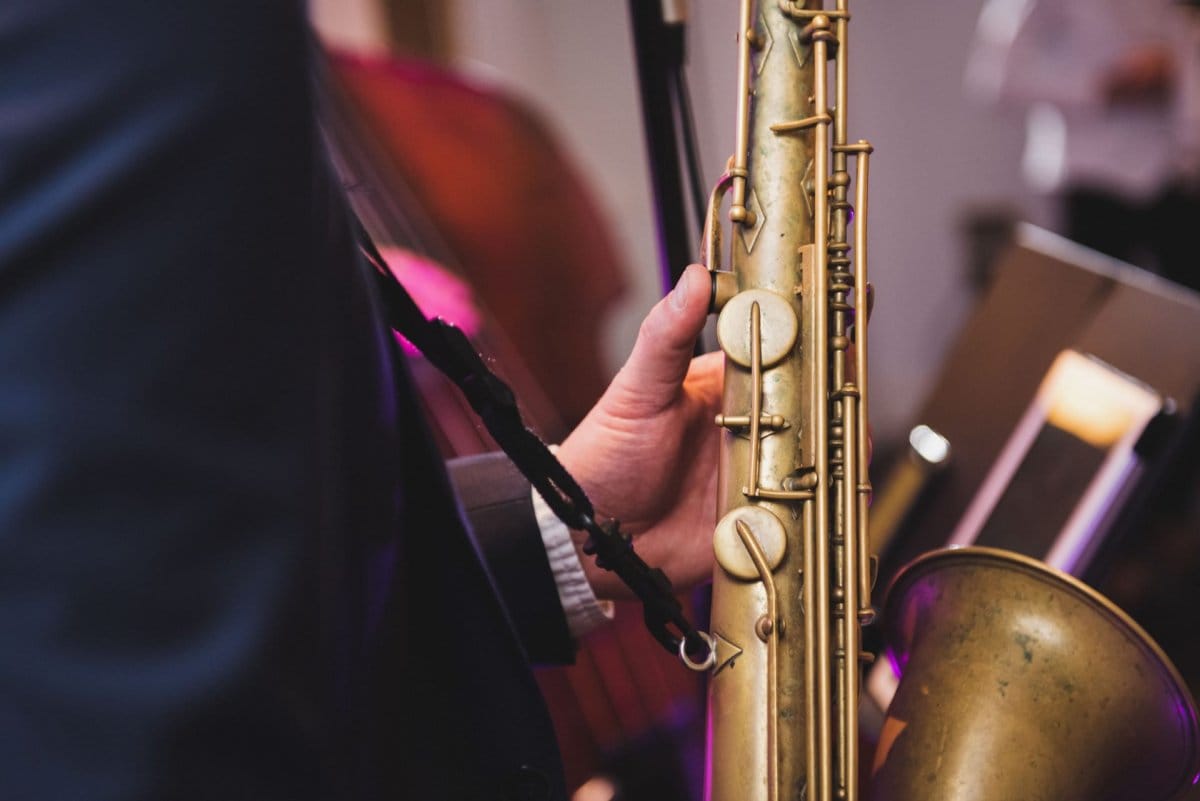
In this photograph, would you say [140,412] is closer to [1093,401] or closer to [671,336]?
[671,336]

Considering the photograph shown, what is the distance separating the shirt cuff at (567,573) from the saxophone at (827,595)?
0.72 feet

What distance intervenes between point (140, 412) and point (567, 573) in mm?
669

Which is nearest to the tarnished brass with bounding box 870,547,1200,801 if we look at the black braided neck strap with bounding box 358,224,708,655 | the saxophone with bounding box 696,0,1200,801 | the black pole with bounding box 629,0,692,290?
the saxophone with bounding box 696,0,1200,801

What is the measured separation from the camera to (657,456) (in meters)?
1.05

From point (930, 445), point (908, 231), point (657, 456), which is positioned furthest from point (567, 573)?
point (908, 231)

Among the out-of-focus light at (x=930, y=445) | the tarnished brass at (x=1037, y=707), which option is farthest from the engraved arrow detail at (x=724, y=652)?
the out-of-focus light at (x=930, y=445)

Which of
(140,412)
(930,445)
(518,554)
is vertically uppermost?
(140,412)

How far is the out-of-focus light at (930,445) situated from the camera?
179 centimetres

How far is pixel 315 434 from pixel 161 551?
0.34 ft

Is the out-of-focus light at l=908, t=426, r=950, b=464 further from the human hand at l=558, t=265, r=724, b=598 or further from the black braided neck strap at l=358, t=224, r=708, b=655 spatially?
the black braided neck strap at l=358, t=224, r=708, b=655

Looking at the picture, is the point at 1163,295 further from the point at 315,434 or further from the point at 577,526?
the point at 315,434

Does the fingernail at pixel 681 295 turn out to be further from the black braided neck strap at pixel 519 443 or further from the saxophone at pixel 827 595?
the black braided neck strap at pixel 519 443

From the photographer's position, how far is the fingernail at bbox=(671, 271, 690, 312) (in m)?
0.88

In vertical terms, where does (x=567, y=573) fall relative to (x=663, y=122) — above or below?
below
